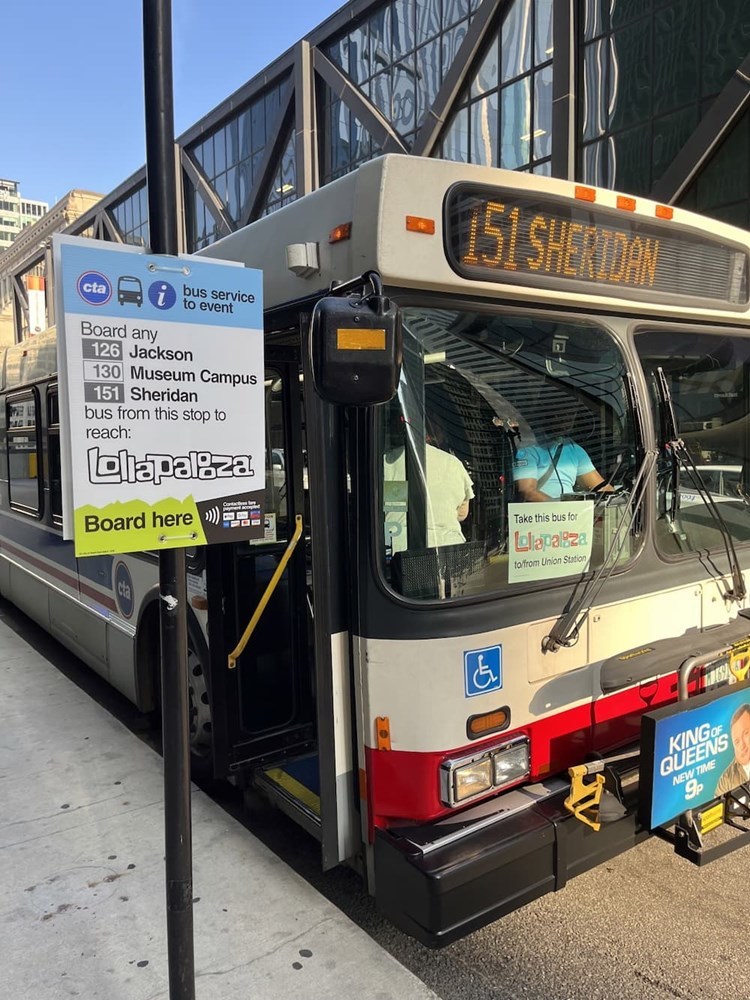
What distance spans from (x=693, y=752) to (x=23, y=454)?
588 centimetres

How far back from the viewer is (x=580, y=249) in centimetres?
283

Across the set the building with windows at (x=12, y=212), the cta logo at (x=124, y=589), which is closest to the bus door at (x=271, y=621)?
the cta logo at (x=124, y=589)

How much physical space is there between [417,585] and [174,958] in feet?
4.20

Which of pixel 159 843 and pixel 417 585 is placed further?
pixel 159 843

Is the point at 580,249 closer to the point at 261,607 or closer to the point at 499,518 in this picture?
the point at 499,518

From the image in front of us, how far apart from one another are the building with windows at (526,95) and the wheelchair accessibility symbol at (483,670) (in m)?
15.2

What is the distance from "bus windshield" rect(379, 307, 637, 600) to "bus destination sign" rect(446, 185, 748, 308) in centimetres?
17

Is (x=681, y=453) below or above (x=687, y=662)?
above

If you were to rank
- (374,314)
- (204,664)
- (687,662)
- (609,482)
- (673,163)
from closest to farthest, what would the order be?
(374,314)
(687,662)
(609,482)
(204,664)
(673,163)

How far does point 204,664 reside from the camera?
381 centimetres

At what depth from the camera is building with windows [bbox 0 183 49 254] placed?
130250mm

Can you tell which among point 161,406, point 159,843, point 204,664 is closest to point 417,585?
point 161,406

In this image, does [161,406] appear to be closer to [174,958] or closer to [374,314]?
[374,314]

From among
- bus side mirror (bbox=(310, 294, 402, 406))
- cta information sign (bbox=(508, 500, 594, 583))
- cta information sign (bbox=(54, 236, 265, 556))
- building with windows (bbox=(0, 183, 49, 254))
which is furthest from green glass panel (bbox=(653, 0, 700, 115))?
building with windows (bbox=(0, 183, 49, 254))
